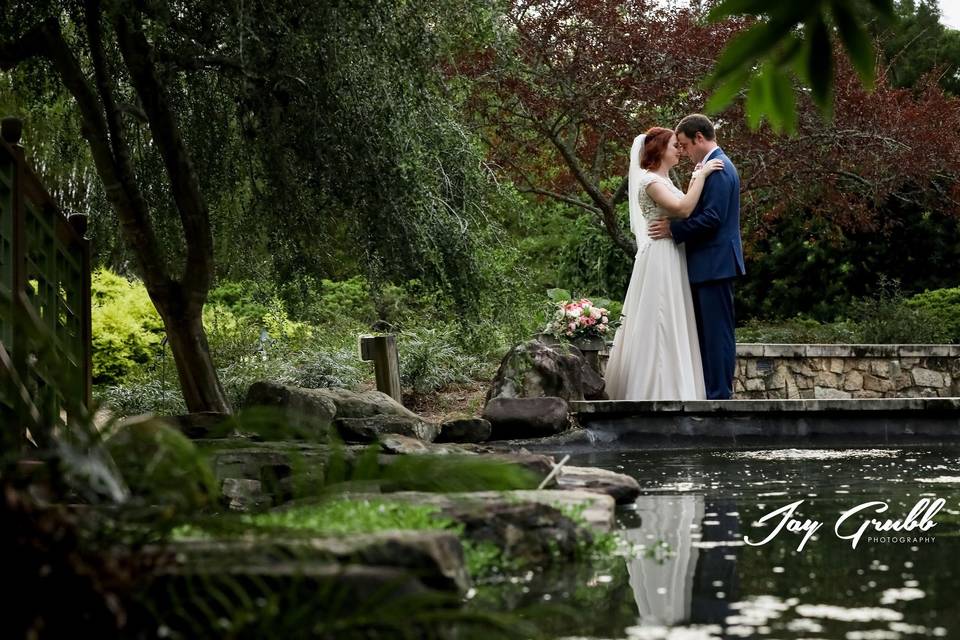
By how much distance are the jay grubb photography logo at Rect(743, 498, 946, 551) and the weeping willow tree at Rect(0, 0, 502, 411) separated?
357 cm

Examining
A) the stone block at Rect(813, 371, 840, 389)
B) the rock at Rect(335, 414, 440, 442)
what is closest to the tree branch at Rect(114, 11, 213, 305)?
the rock at Rect(335, 414, 440, 442)

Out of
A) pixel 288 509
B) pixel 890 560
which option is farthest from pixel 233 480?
pixel 890 560

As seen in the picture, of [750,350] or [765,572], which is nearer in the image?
[765,572]

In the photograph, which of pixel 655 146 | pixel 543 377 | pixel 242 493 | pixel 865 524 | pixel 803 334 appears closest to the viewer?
pixel 865 524

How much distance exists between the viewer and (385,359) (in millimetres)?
11070

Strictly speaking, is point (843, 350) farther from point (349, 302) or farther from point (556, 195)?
point (349, 302)

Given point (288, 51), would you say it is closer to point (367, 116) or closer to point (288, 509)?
point (367, 116)

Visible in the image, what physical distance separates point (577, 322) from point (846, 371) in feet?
11.4

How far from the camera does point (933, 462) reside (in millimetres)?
7949

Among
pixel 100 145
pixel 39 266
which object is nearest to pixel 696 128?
pixel 100 145

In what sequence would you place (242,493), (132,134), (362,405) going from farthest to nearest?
(132,134) < (362,405) < (242,493)

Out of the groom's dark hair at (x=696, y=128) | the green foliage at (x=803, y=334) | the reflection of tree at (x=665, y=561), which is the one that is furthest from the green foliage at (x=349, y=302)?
the reflection of tree at (x=665, y=561)

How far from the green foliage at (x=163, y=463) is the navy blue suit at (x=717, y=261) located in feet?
26.4

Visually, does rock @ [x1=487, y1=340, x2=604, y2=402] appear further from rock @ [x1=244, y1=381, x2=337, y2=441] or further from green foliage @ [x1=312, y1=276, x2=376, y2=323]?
green foliage @ [x1=312, y1=276, x2=376, y2=323]
